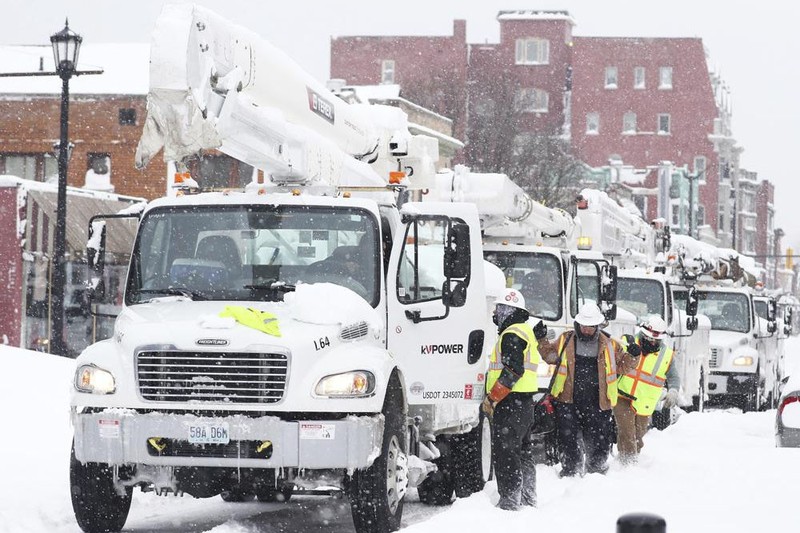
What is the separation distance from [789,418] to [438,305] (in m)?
3.55

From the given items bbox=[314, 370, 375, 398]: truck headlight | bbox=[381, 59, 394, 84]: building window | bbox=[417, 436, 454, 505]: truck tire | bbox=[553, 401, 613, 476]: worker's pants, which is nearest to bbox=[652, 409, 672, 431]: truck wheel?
bbox=[553, 401, 613, 476]: worker's pants

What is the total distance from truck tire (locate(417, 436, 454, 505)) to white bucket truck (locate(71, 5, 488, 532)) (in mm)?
21

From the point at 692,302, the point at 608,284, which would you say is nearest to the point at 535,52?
the point at 692,302

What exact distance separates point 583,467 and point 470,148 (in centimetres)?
5562

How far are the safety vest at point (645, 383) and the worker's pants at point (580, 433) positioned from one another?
1.22 meters

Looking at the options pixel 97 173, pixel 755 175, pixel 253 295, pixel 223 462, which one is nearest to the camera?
pixel 223 462

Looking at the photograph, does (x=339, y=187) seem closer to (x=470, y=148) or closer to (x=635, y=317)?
(x=635, y=317)

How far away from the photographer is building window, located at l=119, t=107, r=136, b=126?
154ft

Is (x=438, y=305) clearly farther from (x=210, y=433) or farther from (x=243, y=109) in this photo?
(x=210, y=433)

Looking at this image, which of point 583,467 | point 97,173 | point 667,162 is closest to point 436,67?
point 667,162

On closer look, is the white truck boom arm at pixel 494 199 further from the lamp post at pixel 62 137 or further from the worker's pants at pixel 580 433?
the lamp post at pixel 62 137

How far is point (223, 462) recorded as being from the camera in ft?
31.2

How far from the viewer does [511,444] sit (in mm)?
11250

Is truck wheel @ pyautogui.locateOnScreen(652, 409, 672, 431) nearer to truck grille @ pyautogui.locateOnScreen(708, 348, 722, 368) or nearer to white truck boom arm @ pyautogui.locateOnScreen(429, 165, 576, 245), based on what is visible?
white truck boom arm @ pyautogui.locateOnScreen(429, 165, 576, 245)
